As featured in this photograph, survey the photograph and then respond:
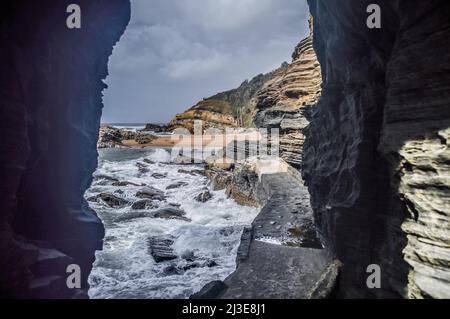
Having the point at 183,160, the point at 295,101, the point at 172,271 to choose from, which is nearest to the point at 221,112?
the point at 183,160

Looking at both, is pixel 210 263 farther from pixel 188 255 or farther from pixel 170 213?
pixel 170 213

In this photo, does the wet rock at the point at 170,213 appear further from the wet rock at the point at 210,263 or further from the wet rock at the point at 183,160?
the wet rock at the point at 183,160

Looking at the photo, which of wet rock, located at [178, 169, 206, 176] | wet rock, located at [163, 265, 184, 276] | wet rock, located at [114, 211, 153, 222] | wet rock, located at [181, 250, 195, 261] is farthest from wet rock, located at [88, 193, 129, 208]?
wet rock, located at [178, 169, 206, 176]

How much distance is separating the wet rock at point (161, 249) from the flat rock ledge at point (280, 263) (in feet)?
12.8

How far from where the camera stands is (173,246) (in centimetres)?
1547

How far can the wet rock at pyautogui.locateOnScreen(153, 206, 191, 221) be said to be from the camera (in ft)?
68.1

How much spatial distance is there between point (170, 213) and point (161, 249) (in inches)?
254

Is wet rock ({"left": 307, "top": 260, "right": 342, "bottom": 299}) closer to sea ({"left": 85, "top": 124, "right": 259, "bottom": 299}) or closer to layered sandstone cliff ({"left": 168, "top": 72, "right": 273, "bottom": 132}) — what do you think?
sea ({"left": 85, "top": 124, "right": 259, "bottom": 299})

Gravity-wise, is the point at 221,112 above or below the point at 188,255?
above

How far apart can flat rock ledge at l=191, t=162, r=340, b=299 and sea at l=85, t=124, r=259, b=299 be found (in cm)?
193

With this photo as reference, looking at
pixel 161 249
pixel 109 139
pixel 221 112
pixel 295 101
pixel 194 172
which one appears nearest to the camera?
pixel 161 249

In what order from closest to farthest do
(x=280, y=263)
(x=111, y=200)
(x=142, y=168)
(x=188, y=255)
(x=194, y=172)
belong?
(x=280, y=263) → (x=188, y=255) → (x=111, y=200) → (x=194, y=172) → (x=142, y=168)

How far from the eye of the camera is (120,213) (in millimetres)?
21500

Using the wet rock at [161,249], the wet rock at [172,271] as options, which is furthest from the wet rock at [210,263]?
the wet rock at [161,249]
